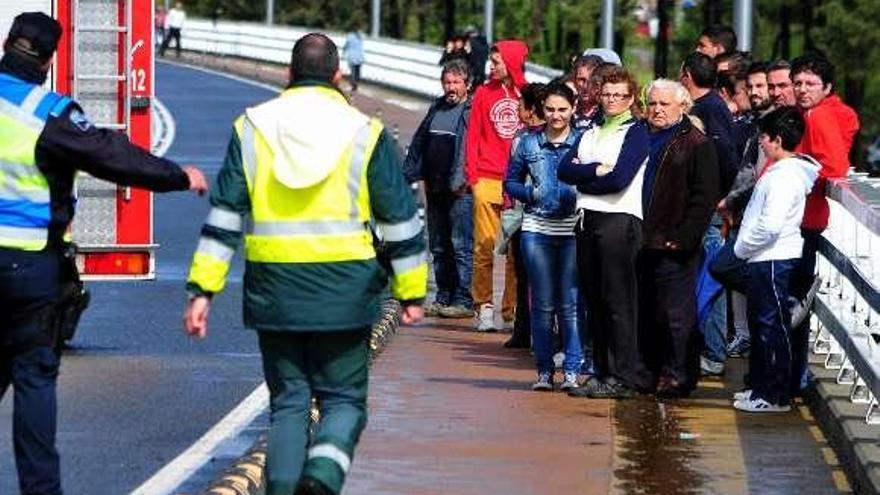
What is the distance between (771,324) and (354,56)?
45948 millimetres

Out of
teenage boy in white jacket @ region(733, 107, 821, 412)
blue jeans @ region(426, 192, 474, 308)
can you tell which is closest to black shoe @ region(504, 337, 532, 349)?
blue jeans @ region(426, 192, 474, 308)

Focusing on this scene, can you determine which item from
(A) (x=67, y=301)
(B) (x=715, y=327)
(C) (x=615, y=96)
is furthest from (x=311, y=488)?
(B) (x=715, y=327)

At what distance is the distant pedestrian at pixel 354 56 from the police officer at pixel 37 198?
48.8m

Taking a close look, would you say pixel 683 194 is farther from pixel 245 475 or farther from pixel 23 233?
pixel 23 233

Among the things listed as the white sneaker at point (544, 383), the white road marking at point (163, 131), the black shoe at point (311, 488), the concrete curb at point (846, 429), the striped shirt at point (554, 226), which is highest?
the striped shirt at point (554, 226)

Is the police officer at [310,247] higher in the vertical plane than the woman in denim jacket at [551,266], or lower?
higher

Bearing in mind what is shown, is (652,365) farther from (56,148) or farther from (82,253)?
Answer: (56,148)

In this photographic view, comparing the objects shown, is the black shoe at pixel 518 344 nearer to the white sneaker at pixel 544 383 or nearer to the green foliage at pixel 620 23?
the white sneaker at pixel 544 383

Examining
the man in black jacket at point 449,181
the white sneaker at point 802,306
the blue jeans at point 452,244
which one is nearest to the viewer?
the white sneaker at point 802,306

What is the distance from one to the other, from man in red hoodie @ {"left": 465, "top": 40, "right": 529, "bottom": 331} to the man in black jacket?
0.42 m

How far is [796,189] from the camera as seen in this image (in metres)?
13.7

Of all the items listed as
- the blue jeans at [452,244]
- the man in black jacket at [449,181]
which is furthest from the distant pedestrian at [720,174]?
the blue jeans at [452,244]

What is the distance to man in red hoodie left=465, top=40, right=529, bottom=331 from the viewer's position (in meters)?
18.4

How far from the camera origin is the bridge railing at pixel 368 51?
5731cm
